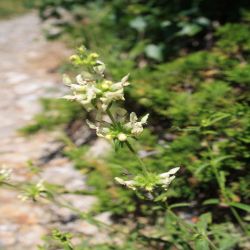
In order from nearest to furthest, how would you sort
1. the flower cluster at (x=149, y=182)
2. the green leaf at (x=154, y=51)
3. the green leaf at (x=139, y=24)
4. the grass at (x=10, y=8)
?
the flower cluster at (x=149, y=182), the green leaf at (x=154, y=51), the green leaf at (x=139, y=24), the grass at (x=10, y=8)

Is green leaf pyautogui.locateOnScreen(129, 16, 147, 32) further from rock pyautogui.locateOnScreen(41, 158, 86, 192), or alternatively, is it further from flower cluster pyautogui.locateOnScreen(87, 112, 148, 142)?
flower cluster pyautogui.locateOnScreen(87, 112, 148, 142)

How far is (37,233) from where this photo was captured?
2400 millimetres

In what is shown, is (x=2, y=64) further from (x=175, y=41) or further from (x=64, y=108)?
(x=175, y=41)

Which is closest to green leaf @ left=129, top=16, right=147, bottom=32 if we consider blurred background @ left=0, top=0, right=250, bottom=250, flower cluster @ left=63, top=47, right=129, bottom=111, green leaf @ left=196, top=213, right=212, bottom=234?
blurred background @ left=0, top=0, right=250, bottom=250

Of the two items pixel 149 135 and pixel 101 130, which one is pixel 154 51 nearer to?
pixel 149 135

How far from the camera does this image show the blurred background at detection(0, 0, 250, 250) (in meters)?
2.01

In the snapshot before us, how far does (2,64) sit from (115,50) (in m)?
1.88

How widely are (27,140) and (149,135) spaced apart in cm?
126

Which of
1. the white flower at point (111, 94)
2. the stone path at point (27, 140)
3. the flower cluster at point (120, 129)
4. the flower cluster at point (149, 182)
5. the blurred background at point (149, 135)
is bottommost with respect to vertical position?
the stone path at point (27, 140)

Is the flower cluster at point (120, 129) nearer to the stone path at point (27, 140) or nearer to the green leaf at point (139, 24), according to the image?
the stone path at point (27, 140)

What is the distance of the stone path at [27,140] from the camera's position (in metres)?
2.44

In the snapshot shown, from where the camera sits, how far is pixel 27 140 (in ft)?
11.2

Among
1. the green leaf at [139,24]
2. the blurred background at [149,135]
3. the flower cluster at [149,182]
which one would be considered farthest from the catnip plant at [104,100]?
the green leaf at [139,24]

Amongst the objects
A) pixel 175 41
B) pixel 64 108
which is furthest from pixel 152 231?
pixel 175 41
